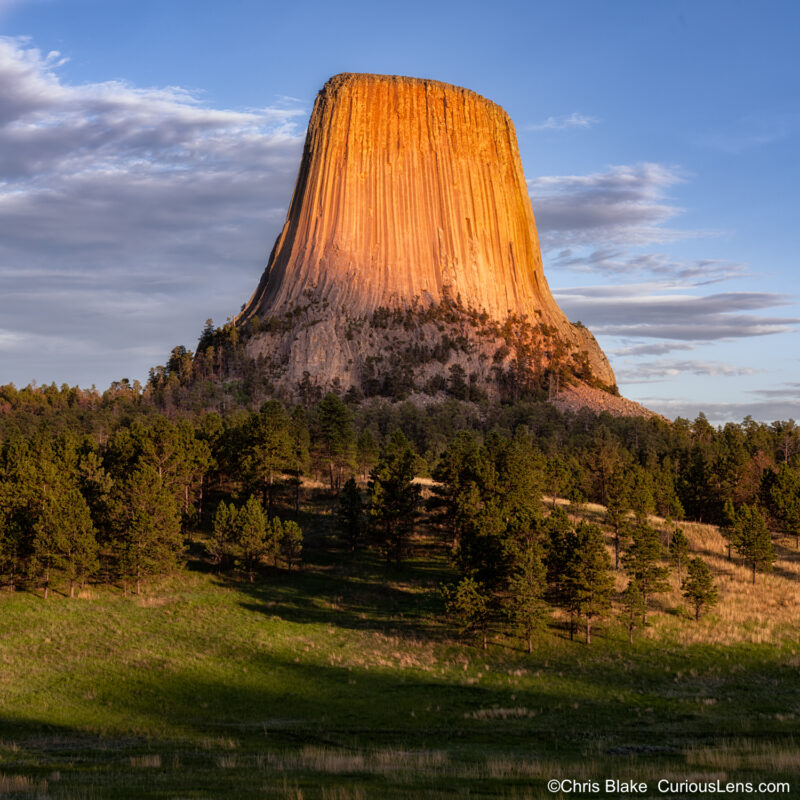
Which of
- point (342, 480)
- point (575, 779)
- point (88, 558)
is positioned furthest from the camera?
point (342, 480)

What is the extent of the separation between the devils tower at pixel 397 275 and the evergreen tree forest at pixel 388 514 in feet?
238

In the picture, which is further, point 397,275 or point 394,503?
point 397,275

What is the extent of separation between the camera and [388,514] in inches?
2596

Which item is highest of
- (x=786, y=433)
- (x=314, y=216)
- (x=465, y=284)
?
(x=314, y=216)

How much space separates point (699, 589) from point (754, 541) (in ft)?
36.9

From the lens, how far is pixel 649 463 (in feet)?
326

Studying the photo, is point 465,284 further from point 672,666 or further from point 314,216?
point 672,666

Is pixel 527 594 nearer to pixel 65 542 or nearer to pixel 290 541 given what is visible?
pixel 290 541

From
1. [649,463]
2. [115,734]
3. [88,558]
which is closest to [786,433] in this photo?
[649,463]

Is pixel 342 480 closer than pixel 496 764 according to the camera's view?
No

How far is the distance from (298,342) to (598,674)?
132m

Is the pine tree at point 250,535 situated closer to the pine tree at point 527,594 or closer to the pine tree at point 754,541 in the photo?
the pine tree at point 527,594

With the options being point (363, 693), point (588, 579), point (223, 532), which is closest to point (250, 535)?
point (223, 532)

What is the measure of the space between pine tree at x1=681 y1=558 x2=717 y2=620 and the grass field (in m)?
1.27
